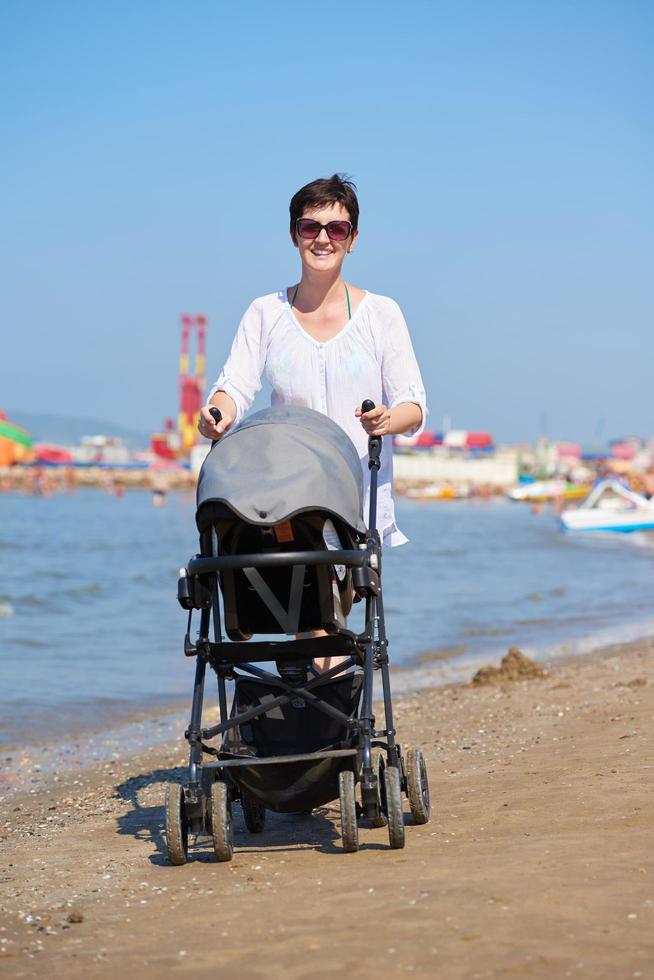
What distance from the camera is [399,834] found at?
11.0 feet

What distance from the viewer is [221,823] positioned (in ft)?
11.0

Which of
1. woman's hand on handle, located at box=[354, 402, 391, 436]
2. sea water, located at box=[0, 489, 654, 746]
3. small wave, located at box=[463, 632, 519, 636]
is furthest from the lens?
small wave, located at box=[463, 632, 519, 636]

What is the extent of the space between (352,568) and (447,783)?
1.55 metres

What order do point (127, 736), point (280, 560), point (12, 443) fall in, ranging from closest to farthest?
1. point (280, 560)
2. point (127, 736)
3. point (12, 443)

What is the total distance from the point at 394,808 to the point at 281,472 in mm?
943

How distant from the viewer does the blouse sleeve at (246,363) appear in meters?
3.83

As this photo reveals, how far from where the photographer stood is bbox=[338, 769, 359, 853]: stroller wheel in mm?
3291

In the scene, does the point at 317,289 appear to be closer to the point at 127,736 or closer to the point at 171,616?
the point at 127,736

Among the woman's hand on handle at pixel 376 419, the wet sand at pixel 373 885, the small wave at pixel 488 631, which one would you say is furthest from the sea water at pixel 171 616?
the woman's hand on handle at pixel 376 419

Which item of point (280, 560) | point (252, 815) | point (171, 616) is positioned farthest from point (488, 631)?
point (280, 560)

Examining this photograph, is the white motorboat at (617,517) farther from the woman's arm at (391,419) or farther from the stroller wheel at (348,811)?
the stroller wheel at (348,811)

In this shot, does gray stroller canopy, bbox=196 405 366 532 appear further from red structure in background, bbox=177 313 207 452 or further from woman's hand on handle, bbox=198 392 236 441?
red structure in background, bbox=177 313 207 452

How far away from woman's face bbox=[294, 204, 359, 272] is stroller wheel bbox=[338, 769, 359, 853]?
1496 millimetres

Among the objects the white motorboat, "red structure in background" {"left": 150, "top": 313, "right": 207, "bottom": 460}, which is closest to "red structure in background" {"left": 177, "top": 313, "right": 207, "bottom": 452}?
"red structure in background" {"left": 150, "top": 313, "right": 207, "bottom": 460}
